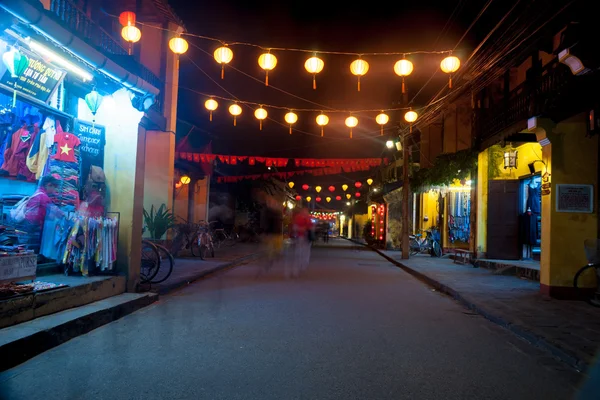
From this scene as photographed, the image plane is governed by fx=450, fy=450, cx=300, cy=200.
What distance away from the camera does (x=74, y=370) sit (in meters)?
4.60

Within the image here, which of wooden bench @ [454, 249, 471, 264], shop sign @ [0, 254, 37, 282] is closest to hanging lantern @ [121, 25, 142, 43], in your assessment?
shop sign @ [0, 254, 37, 282]

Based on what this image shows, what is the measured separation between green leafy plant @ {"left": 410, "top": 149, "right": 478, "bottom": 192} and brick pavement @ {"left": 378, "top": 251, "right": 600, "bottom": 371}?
5.66m

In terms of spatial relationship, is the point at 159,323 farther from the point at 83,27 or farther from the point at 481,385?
the point at 83,27

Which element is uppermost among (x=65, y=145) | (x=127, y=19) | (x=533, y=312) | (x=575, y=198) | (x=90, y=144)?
(x=127, y=19)

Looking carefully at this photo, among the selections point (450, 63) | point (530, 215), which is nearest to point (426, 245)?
point (530, 215)

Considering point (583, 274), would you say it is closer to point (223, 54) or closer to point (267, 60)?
point (267, 60)

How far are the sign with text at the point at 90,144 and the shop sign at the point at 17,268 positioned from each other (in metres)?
2.78

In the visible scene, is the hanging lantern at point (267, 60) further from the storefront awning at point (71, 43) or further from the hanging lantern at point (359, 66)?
the storefront awning at point (71, 43)

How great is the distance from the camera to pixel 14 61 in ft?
21.3

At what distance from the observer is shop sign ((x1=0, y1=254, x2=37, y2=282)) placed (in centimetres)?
594

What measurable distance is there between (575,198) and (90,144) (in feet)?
33.5

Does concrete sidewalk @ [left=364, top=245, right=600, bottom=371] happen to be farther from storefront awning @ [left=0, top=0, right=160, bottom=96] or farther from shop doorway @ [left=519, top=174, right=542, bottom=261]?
storefront awning @ [left=0, top=0, right=160, bottom=96]

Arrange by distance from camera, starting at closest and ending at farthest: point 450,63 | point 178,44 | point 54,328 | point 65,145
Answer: point 54,328 < point 65,145 < point 178,44 < point 450,63

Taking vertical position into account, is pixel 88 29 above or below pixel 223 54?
below
